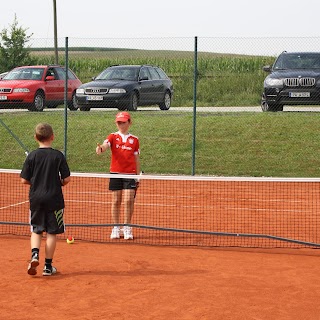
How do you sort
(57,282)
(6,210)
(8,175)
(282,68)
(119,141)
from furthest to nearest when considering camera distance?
(282,68) < (8,175) < (6,210) < (119,141) < (57,282)

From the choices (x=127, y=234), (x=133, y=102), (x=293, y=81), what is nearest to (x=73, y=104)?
(x=133, y=102)

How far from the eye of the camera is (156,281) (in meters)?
8.79

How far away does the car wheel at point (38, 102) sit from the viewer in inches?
977

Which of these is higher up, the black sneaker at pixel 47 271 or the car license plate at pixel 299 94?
the car license plate at pixel 299 94

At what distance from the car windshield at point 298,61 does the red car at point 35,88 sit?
6.55 m

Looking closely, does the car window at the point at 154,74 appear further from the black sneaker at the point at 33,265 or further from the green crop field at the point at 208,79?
the black sneaker at the point at 33,265

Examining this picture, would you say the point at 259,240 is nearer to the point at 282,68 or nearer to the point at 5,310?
the point at 5,310

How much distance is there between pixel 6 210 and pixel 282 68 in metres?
10.7

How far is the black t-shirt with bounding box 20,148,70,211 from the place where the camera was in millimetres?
8992

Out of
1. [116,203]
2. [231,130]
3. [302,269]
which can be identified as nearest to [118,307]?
[302,269]

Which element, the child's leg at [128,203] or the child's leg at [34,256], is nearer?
the child's leg at [34,256]

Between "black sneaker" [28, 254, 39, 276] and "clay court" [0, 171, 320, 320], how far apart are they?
0.09 meters

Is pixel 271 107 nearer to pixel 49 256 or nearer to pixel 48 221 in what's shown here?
pixel 48 221

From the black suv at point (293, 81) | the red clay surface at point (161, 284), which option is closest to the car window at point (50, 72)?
the black suv at point (293, 81)
